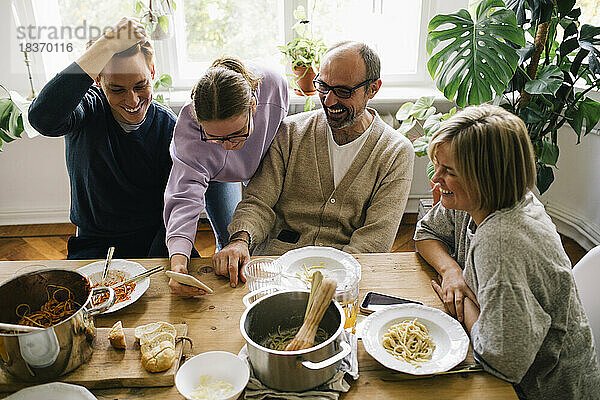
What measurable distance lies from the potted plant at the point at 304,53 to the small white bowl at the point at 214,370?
2.02m

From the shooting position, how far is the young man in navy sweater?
5.58 feet

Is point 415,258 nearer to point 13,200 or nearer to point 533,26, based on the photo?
point 533,26

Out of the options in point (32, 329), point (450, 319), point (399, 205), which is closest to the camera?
point (32, 329)

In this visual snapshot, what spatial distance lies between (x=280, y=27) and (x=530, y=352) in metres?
2.65

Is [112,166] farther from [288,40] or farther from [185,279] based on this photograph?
[288,40]

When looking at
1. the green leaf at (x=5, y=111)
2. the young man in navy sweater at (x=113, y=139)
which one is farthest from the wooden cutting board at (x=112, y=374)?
the green leaf at (x=5, y=111)

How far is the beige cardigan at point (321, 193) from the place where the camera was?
1811 mm

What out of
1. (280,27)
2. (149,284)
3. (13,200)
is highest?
(280,27)

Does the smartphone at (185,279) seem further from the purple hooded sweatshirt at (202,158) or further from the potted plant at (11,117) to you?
the potted plant at (11,117)

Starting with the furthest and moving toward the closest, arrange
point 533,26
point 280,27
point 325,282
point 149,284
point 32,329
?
point 280,27 → point 533,26 → point 149,284 → point 325,282 → point 32,329

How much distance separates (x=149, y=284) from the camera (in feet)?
4.77

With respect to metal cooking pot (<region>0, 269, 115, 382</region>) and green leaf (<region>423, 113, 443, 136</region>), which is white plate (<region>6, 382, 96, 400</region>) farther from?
green leaf (<region>423, 113, 443, 136</region>)

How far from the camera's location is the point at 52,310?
121 centimetres

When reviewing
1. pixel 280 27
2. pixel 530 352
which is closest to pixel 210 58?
pixel 280 27
